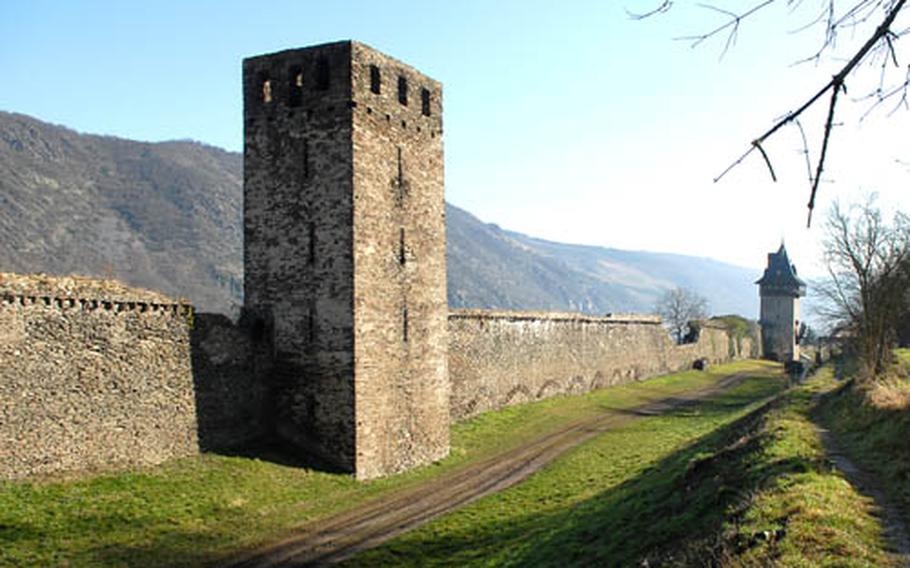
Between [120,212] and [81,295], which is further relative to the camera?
[120,212]

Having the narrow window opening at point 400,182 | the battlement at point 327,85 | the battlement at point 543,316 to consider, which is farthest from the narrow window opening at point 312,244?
the battlement at point 543,316

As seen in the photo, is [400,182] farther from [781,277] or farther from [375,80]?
[781,277]

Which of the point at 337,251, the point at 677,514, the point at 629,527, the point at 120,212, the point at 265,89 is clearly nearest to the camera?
the point at 677,514

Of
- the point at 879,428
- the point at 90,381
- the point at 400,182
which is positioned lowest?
the point at 879,428

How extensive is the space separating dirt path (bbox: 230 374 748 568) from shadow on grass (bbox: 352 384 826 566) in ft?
2.12

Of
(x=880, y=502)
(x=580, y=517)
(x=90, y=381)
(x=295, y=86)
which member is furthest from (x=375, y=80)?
(x=880, y=502)

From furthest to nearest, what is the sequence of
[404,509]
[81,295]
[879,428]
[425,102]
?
1. [425,102]
2. [404,509]
3. [879,428]
4. [81,295]

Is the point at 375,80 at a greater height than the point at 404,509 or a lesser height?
greater

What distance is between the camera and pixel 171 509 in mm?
14453

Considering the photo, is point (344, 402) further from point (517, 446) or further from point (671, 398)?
point (671, 398)

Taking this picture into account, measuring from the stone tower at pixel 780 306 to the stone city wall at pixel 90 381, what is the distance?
240 feet

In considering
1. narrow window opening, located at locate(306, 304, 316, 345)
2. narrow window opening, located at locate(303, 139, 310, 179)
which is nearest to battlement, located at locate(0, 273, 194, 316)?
narrow window opening, located at locate(306, 304, 316, 345)

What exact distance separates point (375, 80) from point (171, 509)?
11.2 metres

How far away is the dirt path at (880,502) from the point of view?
7.73m
